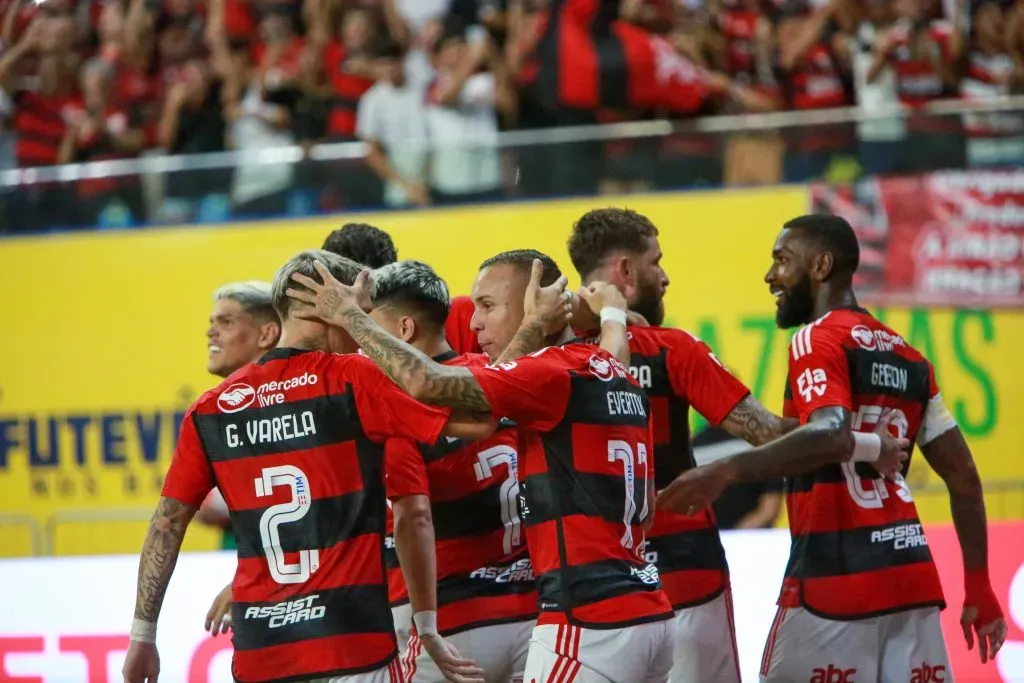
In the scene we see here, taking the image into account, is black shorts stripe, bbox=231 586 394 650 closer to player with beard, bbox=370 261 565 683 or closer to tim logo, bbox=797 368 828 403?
player with beard, bbox=370 261 565 683


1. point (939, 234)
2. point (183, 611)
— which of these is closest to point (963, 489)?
point (183, 611)

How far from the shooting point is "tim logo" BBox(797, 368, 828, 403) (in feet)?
16.0

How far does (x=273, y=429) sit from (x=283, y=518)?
0.93ft

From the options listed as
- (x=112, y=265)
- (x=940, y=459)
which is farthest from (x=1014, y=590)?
(x=112, y=265)

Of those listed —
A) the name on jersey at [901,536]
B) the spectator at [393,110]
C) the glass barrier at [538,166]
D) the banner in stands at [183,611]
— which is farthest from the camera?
the spectator at [393,110]

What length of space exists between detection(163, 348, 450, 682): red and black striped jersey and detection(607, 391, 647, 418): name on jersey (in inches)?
20.4

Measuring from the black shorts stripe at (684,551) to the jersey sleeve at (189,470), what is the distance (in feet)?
5.78

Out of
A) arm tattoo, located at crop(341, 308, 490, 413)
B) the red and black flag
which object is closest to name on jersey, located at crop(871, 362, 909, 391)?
arm tattoo, located at crop(341, 308, 490, 413)

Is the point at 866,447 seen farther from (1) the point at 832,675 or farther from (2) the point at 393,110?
(2) the point at 393,110

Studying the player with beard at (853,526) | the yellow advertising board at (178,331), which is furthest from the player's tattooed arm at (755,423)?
the yellow advertising board at (178,331)

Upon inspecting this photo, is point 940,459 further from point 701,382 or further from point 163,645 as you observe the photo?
point 163,645

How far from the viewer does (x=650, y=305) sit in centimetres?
542

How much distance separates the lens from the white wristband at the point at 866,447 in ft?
16.1

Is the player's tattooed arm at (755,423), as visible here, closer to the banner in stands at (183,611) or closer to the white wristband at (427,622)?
the white wristband at (427,622)
